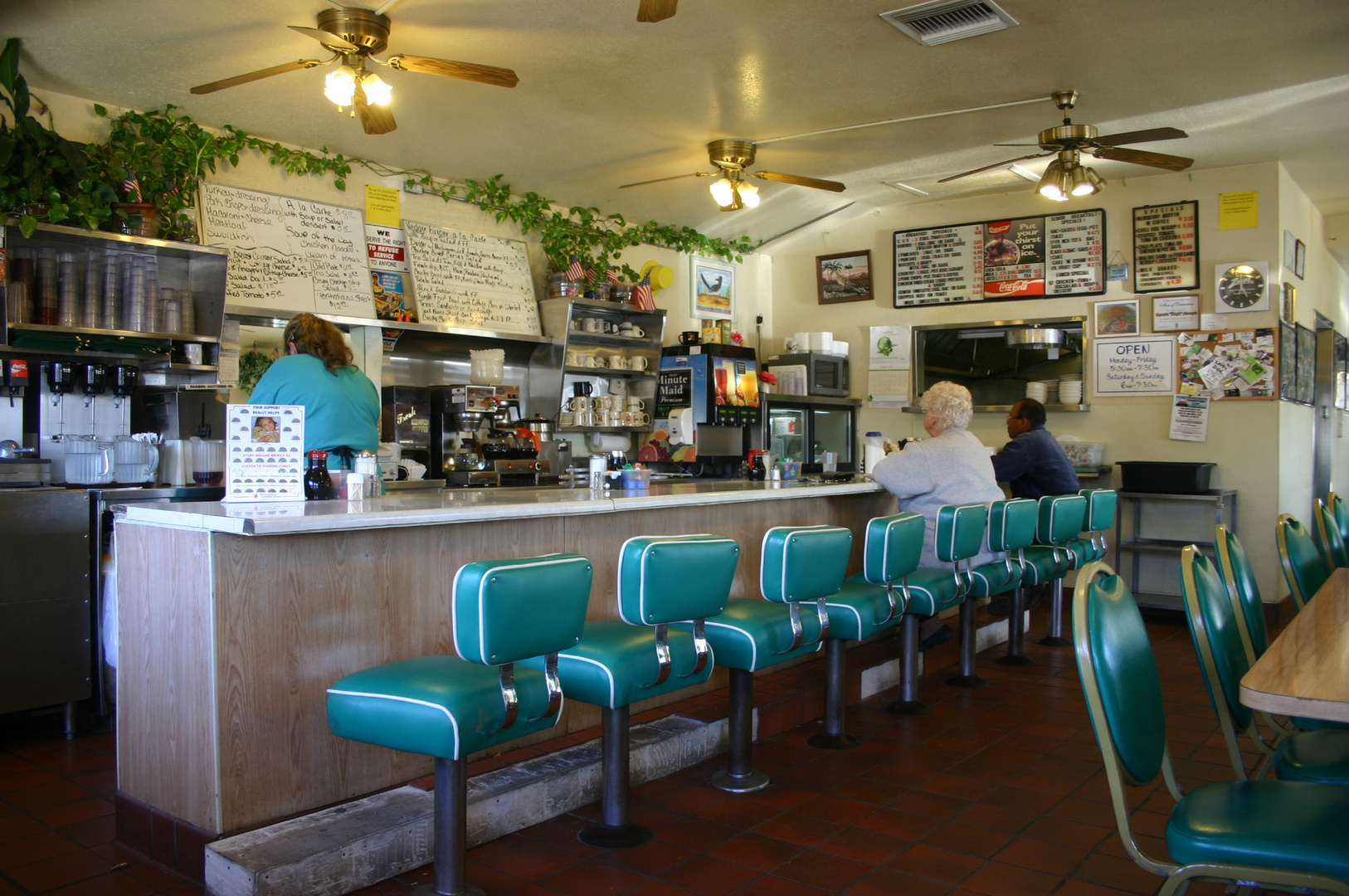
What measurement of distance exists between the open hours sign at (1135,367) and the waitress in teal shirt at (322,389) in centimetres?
568

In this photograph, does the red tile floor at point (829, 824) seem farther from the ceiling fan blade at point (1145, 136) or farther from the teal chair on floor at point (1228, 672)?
the ceiling fan blade at point (1145, 136)

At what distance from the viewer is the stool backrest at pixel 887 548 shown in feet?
12.3

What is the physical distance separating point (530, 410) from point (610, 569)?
3512mm

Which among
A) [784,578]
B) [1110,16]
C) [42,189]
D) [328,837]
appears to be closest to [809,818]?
[784,578]

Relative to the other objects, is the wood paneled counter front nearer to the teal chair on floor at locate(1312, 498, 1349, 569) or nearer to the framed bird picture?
the teal chair on floor at locate(1312, 498, 1349, 569)

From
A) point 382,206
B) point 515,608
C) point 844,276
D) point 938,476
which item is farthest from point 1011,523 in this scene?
point 844,276

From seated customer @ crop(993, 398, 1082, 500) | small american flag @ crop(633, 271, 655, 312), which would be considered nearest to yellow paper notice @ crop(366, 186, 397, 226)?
small american flag @ crop(633, 271, 655, 312)

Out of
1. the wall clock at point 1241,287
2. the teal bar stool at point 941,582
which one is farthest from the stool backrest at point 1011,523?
the wall clock at point 1241,287

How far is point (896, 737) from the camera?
13.5 feet

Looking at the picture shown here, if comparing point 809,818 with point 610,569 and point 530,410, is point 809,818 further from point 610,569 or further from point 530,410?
point 530,410

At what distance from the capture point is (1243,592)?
2641mm

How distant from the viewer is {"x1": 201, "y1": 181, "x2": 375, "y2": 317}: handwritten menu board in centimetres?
548

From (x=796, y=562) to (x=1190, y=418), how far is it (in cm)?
517

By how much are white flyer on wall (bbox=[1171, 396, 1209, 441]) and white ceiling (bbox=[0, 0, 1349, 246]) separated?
1714mm
